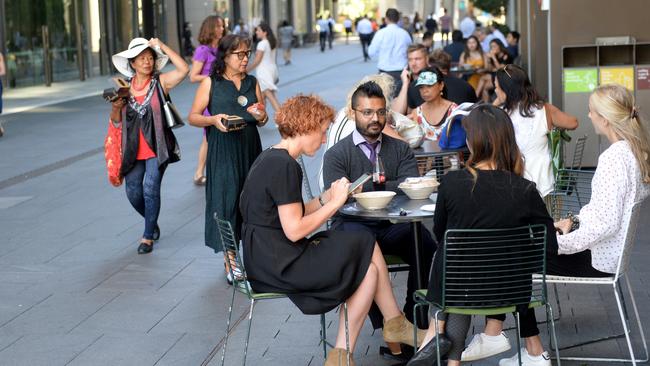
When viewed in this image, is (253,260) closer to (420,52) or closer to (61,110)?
(420,52)

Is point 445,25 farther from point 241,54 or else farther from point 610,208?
point 610,208

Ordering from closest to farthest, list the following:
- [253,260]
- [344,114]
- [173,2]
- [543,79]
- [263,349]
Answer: [253,260], [263,349], [344,114], [543,79], [173,2]

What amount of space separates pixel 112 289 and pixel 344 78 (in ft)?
71.7

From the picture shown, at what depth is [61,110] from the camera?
2109 cm

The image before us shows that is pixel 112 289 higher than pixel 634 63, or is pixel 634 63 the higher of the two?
pixel 634 63

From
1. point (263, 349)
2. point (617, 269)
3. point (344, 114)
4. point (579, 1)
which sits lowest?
point (263, 349)

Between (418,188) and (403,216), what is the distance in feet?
1.67

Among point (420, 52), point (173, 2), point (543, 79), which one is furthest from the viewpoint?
point (173, 2)

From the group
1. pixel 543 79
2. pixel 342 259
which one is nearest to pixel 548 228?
pixel 342 259

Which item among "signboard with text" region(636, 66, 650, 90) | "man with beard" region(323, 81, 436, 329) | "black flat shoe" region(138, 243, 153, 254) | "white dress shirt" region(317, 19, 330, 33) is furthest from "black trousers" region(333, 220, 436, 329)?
"white dress shirt" region(317, 19, 330, 33)

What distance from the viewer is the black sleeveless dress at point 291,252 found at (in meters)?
5.01

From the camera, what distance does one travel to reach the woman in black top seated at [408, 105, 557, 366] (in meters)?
4.75

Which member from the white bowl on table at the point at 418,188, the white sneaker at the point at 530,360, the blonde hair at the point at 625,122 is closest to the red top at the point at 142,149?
the white bowl on table at the point at 418,188

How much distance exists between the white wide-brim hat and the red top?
9.1 inches
